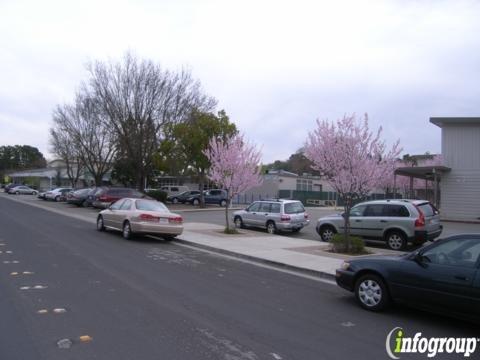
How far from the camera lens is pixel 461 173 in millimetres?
29734

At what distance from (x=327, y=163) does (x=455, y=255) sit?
25.6 ft

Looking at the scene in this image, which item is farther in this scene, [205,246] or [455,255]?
[205,246]

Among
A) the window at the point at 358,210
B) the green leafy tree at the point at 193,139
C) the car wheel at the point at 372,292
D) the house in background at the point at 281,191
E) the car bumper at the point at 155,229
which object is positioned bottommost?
the car wheel at the point at 372,292

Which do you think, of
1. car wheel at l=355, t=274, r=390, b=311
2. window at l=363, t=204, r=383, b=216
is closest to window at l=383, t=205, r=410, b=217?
window at l=363, t=204, r=383, b=216

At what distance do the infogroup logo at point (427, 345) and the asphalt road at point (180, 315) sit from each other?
153 mm

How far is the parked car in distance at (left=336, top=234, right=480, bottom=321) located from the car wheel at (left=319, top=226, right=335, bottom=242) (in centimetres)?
975

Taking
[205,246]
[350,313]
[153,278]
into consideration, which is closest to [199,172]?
[205,246]

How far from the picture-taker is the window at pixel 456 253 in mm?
6480

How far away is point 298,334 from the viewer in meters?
5.99

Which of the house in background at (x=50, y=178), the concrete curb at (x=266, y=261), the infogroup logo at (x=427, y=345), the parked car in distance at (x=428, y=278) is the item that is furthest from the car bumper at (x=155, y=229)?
the house in background at (x=50, y=178)

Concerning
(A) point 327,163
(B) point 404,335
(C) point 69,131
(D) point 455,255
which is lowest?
(B) point 404,335

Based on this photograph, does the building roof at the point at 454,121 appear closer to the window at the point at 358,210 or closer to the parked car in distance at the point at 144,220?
the window at the point at 358,210

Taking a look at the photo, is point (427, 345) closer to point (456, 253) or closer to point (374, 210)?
point (456, 253)

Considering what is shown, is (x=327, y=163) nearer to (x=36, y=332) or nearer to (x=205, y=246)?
(x=205, y=246)
